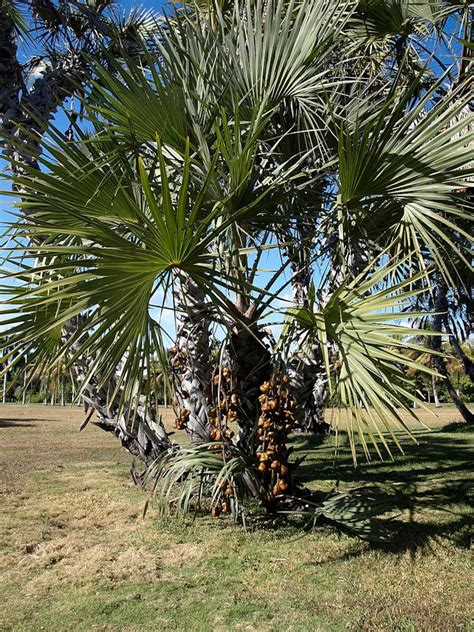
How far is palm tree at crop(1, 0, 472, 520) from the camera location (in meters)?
3.36

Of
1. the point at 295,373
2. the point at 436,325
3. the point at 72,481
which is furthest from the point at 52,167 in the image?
the point at 436,325

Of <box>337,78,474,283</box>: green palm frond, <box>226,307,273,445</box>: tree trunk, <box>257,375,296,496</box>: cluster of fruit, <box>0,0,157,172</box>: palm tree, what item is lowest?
<box>257,375,296,496</box>: cluster of fruit

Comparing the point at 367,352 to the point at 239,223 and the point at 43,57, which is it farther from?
the point at 43,57

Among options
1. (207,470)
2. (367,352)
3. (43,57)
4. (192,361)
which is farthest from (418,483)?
(43,57)

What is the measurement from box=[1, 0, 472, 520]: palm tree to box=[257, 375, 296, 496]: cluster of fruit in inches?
0.6

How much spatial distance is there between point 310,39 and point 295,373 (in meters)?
2.82

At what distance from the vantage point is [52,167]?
3.92 meters

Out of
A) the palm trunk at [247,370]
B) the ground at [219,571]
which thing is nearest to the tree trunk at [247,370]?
the palm trunk at [247,370]

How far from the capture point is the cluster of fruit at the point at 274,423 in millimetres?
4422

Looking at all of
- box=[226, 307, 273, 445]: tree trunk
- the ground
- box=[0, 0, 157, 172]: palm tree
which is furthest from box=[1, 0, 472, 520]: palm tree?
box=[0, 0, 157, 172]: palm tree

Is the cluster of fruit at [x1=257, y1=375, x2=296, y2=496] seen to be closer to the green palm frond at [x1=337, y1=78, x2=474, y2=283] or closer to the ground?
the ground

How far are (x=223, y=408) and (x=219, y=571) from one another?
3.99 feet

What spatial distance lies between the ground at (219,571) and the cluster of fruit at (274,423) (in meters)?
0.70

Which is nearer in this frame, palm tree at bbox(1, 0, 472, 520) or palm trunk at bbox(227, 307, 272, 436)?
palm tree at bbox(1, 0, 472, 520)
